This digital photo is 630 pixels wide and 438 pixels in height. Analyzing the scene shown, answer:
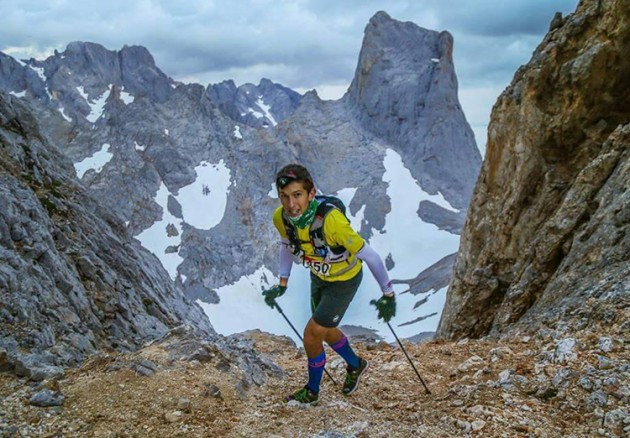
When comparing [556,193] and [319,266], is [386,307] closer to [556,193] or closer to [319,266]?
[319,266]

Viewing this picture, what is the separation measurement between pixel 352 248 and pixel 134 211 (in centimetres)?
15068

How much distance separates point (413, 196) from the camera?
18300cm

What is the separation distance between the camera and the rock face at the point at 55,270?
1318 centimetres

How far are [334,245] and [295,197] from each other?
92cm

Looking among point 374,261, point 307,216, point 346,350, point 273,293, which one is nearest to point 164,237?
point 273,293

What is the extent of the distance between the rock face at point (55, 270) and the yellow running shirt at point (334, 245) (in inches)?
191

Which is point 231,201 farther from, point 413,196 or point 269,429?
point 269,429

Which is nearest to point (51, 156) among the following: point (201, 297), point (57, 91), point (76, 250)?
point (76, 250)

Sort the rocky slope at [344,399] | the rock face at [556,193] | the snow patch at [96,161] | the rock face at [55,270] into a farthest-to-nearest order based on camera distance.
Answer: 1. the snow patch at [96,161]
2. the rock face at [55,270]
3. the rock face at [556,193]
4. the rocky slope at [344,399]

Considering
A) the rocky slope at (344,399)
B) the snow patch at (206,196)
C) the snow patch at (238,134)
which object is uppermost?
the snow patch at (238,134)

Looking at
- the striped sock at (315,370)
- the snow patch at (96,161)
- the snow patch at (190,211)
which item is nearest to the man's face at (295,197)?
the striped sock at (315,370)

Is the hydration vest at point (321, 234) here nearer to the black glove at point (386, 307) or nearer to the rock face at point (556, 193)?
the black glove at point (386, 307)

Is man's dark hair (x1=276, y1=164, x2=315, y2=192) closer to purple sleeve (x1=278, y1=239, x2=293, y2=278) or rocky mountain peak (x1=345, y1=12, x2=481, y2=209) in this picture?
purple sleeve (x1=278, y1=239, x2=293, y2=278)

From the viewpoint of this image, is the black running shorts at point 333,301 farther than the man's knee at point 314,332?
No
